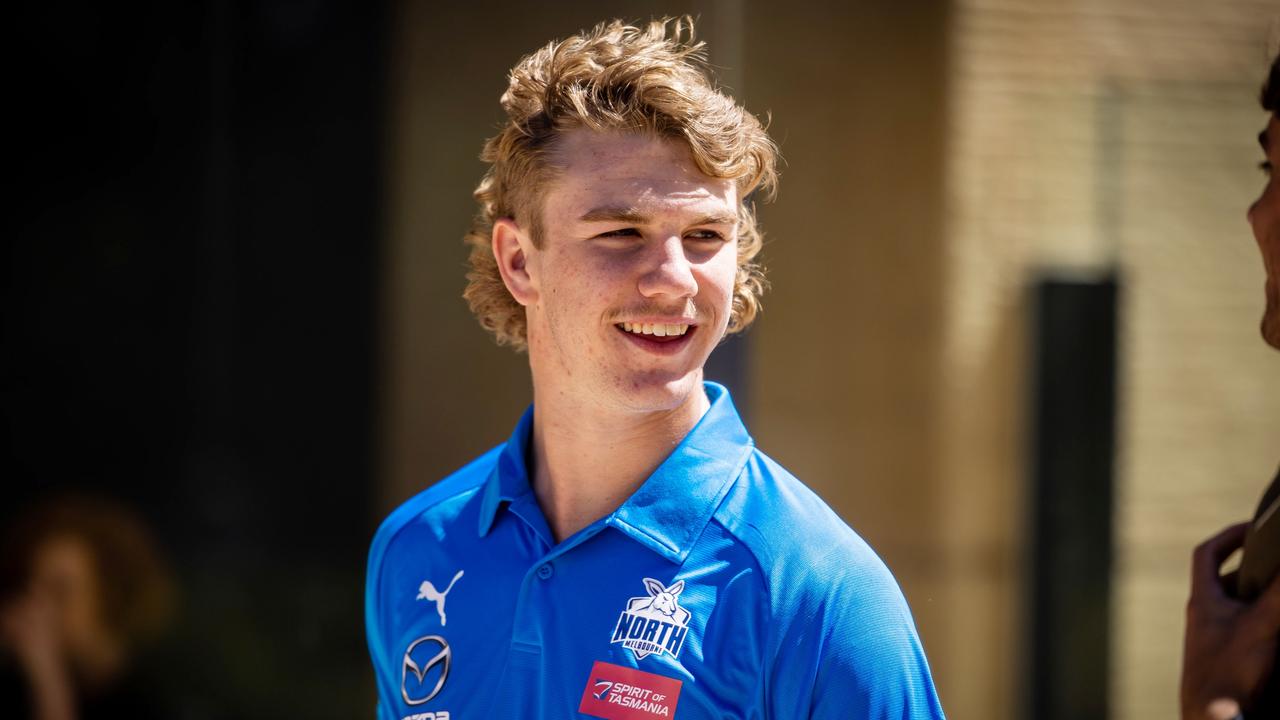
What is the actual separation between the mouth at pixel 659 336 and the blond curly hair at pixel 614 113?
248 millimetres

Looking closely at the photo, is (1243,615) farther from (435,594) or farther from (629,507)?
(435,594)

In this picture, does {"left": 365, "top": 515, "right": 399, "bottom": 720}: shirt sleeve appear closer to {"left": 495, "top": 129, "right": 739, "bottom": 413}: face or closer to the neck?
the neck

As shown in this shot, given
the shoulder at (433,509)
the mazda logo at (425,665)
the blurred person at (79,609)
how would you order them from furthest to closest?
1. the blurred person at (79,609)
2. the shoulder at (433,509)
3. the mazda logo at (425,665)

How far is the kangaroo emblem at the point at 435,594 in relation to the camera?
2.30 meters

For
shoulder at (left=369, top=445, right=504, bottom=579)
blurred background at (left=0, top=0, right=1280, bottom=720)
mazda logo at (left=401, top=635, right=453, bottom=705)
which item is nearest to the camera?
mazda logo at (left=401, top=635, right=453, bottom=705)

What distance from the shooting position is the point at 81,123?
A: 498 cm

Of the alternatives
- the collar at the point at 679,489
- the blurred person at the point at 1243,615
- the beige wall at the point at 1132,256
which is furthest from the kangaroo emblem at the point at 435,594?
the beige wall at the point at 1132,256

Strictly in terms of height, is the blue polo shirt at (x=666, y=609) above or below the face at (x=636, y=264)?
below

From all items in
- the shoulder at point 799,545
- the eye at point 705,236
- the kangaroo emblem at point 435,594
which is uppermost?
the eye at point 705,236

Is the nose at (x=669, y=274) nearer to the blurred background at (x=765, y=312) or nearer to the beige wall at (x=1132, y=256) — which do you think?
the blurred background at (x=765, y=312)

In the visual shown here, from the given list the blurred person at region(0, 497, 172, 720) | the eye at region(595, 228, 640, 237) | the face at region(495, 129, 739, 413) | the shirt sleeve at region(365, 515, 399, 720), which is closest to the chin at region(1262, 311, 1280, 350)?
the face at region(495, 129, 739, 413)

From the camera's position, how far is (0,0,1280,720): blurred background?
16.4 feet

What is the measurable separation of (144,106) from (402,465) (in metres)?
1.72

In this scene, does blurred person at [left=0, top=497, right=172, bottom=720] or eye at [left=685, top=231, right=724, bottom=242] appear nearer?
eye at [left=685, top=231, right=724, bottom=242]
